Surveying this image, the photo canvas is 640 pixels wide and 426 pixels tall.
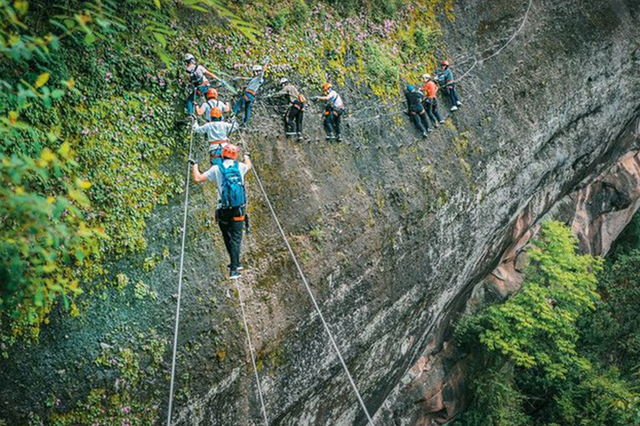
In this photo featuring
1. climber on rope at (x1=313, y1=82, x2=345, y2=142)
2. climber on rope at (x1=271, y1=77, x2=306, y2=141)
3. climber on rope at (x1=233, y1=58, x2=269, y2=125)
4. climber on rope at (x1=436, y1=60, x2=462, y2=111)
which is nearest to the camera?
climber on rope at (x1=233, y1=58, x2=269, y2=125)

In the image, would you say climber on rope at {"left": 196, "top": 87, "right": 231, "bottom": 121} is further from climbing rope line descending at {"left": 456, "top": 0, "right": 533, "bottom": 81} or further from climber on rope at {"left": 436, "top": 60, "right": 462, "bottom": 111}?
climbing rope line descending at {"left": 456, "top": 0, "right": 533, "bottom": 81}

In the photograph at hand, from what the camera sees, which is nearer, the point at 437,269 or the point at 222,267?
the point at 222,267

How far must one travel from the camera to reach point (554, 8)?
63.3ft

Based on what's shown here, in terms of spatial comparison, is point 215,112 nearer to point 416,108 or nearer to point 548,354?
point 416,108

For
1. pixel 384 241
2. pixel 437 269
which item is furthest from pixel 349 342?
pixel 437 269

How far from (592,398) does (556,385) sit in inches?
51.4

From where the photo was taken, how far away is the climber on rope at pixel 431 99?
1435 cm

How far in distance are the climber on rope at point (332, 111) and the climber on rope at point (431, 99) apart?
9.38 feet

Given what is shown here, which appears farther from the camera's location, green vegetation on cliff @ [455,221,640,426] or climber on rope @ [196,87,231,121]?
green vegetation on cliff @ [455,221,640,426]

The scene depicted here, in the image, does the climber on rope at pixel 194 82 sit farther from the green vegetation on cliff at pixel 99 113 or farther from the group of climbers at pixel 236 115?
the green vegetation on cliff at pixel 99 113

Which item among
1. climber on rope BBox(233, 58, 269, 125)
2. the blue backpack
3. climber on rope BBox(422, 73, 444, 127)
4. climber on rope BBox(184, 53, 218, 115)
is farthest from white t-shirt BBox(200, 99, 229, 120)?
climber on rope BBox(422, 73, 444, 127)

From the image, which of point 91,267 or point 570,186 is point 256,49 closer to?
point 91,267

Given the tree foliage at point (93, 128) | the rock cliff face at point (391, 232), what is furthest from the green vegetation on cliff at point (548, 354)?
the tree foliage at point (93, 128)

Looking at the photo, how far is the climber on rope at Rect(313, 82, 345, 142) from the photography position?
475 inches
